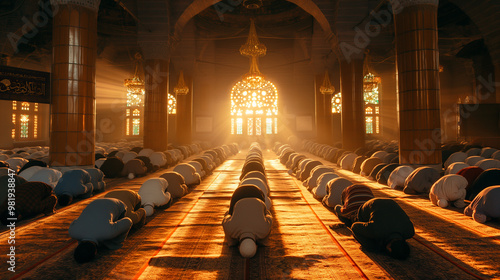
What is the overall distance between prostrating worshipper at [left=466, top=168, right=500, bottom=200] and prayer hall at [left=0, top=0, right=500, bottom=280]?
19 mm

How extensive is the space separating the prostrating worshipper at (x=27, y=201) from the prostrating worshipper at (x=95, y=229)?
2.01m

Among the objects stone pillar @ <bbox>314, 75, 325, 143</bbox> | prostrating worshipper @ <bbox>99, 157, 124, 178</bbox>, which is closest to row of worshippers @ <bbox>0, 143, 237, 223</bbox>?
prostrating worshipper @ <bbox>99, 157, 124, 178</bbox>

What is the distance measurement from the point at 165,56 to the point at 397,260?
1179cm

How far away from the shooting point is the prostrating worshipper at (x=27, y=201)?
179 inches

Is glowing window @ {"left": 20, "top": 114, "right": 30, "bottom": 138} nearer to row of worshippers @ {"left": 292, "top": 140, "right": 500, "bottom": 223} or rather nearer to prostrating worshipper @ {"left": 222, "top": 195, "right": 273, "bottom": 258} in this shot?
row of worshippers @ {"left": 292, "top": 140, "right": 500, "bottom": 223}

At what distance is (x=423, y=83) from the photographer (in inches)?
305

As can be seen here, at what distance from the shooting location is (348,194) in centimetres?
430

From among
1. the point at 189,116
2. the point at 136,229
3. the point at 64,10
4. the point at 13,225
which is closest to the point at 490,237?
the point at 136,229

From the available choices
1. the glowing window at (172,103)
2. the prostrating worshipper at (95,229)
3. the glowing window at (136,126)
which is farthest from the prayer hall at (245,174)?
the glowing window at (136,126)

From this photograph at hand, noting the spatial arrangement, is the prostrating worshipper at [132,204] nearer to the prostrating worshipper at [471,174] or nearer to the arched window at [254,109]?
the prostrating worshipper at [471,174]

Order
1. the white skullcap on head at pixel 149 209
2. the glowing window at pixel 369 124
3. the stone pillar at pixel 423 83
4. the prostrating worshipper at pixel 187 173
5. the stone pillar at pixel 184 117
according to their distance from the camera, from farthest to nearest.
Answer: the glowing window at pixel 369 124 < the stone pillar at pixel 184 117 < the stone pillar at pixel 423 83 < the prostrating worshipper at pixel 187 173 < the white skullcap on head at pixel 149 209

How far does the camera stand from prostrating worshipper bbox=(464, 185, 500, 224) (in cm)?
421

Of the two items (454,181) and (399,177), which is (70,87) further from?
(454,181)

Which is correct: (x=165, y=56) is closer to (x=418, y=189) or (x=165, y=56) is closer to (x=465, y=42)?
(x=418, y=189)
